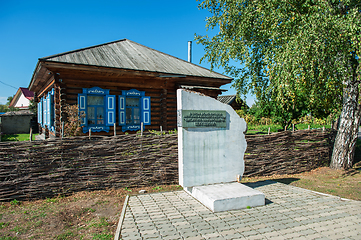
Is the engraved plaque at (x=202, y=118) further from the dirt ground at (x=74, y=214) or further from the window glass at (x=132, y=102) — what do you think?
the window glass at (x=132, y=102)

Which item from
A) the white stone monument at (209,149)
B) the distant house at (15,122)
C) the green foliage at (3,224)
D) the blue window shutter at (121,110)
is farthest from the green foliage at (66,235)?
the distant house at (15,122)

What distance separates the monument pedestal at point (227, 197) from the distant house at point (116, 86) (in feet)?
13.6

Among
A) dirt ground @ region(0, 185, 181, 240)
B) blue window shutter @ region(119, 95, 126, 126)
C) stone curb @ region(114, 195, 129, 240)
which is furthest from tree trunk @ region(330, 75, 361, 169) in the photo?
blue window shutter @ region(119, 95, 126, 126)

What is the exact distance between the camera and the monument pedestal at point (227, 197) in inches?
187

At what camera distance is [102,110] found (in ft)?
33.2

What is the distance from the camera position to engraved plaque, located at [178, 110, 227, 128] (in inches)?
214

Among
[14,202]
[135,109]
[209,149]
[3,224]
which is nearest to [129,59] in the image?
[135,109]

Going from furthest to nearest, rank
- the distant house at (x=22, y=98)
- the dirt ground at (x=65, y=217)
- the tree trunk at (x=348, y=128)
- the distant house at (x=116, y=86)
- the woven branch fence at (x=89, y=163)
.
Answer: the distant house at (x=22, y=98) < the distant house at (x=116, y=86) < the tree trunk at (x=348, y=128) < the woven branch fence at (x=89, y=163) < the dirt ground at (x=65, y=217)

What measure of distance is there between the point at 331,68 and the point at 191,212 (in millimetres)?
6286

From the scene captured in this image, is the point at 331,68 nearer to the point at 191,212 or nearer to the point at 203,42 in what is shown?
the point at 203,42

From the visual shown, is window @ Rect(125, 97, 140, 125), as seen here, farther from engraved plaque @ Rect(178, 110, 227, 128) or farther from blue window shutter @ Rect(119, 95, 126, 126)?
engraved plaque @ Rect(178, 110, 227, 128)

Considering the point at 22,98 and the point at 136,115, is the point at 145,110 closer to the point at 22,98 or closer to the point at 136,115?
the point at 136,115

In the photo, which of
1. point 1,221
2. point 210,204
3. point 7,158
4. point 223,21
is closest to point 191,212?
point 210,204

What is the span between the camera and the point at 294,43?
7.15 metres
